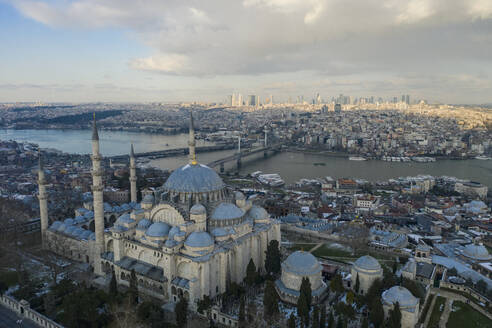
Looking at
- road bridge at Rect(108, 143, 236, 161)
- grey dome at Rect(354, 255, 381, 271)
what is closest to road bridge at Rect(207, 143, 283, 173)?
road bridge at Rect(108, 143, 236, 161)

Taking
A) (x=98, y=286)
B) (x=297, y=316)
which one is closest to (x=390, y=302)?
(x=297, y=316)

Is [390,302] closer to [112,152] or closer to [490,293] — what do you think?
[490,293]

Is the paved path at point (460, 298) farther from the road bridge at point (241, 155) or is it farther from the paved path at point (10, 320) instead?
the road bridge at point (241, 155)

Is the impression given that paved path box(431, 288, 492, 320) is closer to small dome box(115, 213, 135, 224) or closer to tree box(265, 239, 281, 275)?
tree box(265, 239, 281, 275)

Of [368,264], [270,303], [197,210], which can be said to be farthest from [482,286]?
[197,210]

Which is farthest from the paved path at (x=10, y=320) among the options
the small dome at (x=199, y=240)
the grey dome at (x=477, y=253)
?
the grey dome at (x=477, y=253)

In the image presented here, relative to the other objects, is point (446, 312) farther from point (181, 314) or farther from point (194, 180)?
point (194, 180)
